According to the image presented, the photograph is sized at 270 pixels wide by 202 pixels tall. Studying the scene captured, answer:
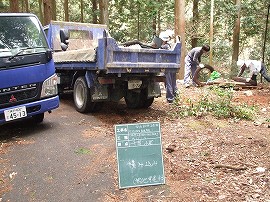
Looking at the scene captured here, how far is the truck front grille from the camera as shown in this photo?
5.10 m

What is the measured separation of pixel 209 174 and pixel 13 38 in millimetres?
4184

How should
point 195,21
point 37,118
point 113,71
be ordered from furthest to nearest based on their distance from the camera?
point 195,21 < point 37,118 < point 113,71

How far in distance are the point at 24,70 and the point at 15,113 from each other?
2.53 feet

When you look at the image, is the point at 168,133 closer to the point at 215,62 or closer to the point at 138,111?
the point at 138,111

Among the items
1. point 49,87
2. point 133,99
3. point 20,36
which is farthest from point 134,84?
point 20,36

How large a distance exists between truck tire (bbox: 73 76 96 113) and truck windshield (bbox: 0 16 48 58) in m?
1.44

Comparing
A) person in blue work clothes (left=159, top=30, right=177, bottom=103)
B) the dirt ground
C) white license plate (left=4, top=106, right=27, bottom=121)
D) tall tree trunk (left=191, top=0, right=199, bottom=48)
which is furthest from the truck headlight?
tall tree trunk (left=191, top=0, right=199, bottom=48)

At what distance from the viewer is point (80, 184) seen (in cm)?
383

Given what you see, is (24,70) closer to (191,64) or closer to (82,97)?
(82,97)

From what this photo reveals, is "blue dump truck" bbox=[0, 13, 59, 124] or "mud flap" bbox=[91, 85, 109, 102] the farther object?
"mud flap" bbox=[91, 85, 109, 102]

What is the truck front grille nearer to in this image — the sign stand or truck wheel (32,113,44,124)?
truck wheel (32,113,44,124)

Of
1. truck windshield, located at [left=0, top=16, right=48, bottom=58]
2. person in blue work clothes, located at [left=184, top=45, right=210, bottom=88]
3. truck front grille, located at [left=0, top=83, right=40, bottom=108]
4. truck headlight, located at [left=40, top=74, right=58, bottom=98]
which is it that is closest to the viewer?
truck front grille, located at [left=0, top=83, right=40, bottom=108]

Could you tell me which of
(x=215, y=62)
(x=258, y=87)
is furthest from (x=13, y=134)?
(x=215, y=62)

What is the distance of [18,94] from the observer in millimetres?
5254
